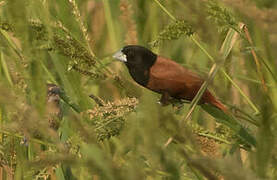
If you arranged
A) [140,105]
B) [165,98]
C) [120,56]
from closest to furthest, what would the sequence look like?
[140,105] → [165,98] → [120,56]

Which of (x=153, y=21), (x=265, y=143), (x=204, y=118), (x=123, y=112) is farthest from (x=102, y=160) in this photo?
(x=153, y=21)

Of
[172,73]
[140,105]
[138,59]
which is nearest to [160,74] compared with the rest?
→ [172,73]

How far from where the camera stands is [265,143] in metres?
0.61

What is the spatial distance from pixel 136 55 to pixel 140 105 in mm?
1877

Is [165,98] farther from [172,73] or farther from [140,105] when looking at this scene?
[140,105]

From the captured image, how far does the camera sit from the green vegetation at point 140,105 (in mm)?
589

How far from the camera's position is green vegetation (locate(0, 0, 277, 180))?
0.59 meters

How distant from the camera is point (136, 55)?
98.5 inches

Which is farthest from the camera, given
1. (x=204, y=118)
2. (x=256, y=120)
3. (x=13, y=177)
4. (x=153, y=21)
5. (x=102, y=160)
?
(x=153, y=21)

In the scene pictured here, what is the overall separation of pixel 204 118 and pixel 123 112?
1.12m

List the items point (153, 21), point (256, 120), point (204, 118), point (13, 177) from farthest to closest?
1. point (153, 21)
2. point (204, 118)
3. point (13, 177)
4. point (256, 120)

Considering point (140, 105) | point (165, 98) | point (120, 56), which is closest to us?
point (140, 105)

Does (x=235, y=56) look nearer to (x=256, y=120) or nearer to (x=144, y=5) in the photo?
(x=256, y=120)

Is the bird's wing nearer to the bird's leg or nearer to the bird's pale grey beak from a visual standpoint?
Answer: the bird's leg
